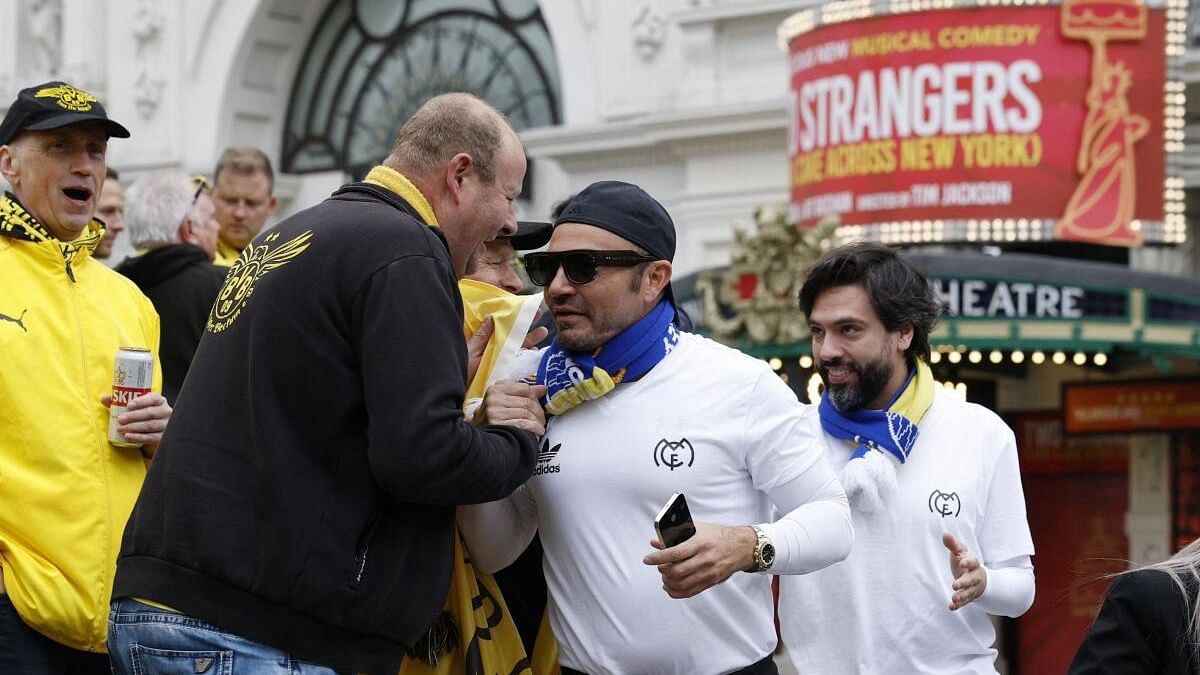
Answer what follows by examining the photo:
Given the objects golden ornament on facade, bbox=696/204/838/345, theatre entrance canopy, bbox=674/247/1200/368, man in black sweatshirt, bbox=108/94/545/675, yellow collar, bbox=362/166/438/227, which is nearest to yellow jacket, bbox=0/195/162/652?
man in black sweatshirt, bbox=108/94/545/675

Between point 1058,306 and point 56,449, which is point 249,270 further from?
point 1058,306

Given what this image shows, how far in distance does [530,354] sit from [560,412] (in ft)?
1.08

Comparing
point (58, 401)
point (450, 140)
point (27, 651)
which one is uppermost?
point (450, 140)

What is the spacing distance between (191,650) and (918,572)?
2.21 meters

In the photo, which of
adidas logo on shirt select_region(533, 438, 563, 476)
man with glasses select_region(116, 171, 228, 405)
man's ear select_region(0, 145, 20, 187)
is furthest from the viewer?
man with glasses select_region(116, 171, 228, 405)

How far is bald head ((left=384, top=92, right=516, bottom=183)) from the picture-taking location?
438cm

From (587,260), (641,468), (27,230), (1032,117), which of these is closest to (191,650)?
(641,468)

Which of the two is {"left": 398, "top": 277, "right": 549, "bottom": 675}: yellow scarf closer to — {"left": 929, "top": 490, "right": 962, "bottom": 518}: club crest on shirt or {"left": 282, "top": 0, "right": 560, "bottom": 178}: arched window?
{"left": 929, "top": 490, "right": 962, "bottom": 518}: club crest on shirt

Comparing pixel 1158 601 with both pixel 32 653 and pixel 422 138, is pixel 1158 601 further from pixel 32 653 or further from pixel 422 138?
pixel 32 653

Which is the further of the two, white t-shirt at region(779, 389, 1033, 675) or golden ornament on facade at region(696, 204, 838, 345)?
golden ornament on facade at region(696, 204, 838, 345)

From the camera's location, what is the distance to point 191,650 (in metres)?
3.98

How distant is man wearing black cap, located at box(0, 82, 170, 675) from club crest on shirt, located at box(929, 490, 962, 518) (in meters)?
2.18

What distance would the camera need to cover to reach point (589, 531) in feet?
14.8

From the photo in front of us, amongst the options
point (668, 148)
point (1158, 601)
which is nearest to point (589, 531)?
point (1158, 601)
